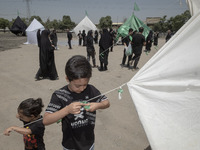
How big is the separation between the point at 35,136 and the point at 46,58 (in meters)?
3.71

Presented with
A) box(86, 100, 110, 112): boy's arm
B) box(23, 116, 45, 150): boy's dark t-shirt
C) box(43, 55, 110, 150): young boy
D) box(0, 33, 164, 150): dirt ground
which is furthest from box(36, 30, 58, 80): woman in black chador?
box(86, 100, 110, 112): boy's arm

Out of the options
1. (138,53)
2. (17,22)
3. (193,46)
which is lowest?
(138,53)

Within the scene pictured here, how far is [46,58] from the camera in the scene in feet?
15.8

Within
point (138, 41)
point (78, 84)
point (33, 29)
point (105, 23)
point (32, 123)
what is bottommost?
point (32, 123)

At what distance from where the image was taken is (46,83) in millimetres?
4812

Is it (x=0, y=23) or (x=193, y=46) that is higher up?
(x=0, y=23)

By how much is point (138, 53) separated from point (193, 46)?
5302mm

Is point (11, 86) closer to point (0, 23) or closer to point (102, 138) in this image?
point (102, 138)

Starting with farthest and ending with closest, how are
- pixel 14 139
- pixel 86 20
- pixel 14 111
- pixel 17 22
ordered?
1. pixel 17 22
2. pixel 86 20
3. pixel 14 111
4. pixel 14 139

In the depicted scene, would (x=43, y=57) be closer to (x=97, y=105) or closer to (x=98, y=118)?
(x=98, y=118)

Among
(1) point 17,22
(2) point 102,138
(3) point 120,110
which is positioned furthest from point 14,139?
(1) point 17,22

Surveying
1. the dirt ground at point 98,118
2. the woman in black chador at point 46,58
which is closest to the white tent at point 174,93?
the dirt ground at point 98,118

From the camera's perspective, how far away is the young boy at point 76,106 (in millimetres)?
1039

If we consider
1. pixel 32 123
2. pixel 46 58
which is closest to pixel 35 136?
pixel 32 123
